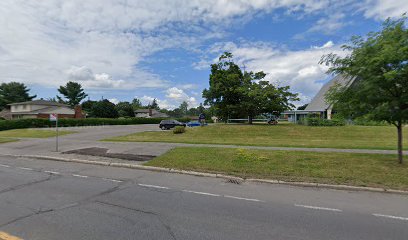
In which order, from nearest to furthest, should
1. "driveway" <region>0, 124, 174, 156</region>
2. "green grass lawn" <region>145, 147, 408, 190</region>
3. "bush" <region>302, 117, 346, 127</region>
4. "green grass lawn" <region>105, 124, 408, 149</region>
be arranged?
"green grass lawn" <region>145, 147, 408, 190</region> → "driveway" <region>0, 124, 174, 156</region> → "green grass lawn" <region>105, 124, 408, 149</region> → "bush" <region>302, 117, 346, 127</region>

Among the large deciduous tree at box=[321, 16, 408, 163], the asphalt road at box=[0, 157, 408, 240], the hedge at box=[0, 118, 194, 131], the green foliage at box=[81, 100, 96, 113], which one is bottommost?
the asphalt road at box=[0, 157, 408, 240]

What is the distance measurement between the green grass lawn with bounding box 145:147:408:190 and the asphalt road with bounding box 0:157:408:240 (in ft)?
3.53

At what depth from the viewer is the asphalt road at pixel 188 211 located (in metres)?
4.31

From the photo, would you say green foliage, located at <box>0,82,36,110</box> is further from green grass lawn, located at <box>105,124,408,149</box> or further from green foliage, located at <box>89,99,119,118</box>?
green grass lawn, located at <box>105,124,408,149</box>

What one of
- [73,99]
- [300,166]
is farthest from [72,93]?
[300,166]

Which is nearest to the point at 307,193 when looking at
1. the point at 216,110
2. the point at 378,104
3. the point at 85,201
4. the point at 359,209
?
the point at 359,209

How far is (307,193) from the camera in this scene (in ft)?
22.8

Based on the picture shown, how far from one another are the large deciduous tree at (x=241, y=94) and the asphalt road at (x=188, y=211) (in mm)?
21768

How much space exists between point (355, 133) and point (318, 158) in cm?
1407

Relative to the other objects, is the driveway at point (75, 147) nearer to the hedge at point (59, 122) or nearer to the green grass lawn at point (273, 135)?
the green grass lawn at point (273, 135)

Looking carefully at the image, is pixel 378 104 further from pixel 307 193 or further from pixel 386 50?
pixel 307 193

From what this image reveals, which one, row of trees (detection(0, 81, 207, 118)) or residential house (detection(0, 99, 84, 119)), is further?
row of trees (detection(0, 81, 207, 118))

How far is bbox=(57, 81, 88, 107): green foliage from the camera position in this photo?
82875mm

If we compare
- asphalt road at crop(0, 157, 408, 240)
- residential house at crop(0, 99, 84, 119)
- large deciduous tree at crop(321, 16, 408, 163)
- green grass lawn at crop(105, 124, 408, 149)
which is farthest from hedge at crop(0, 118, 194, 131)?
large deciduous tree at crop(321, 16, 408, 163)
